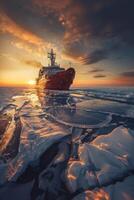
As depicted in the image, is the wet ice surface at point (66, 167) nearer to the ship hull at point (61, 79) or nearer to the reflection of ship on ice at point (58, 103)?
the reflection of ship on ice at point (58, 103)

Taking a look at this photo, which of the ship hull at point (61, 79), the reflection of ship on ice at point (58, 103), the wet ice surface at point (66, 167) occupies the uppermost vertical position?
the ship hull at point (61, 79)

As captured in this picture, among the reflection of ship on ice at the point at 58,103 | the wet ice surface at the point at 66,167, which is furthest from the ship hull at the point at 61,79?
the wet ice surface at the point at 66,167

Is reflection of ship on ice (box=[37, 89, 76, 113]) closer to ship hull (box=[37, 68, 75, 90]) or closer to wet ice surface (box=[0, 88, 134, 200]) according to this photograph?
wet ice surface (box=[0, 88, 134, 200])

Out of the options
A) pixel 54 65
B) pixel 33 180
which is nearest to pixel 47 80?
pixel 54 65

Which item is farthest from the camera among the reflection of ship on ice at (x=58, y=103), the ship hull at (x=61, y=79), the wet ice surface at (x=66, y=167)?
the ship hull at (x=61, y=79)

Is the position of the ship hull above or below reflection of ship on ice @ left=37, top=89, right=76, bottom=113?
above

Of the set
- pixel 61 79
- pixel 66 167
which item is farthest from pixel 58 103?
pixel 61 79

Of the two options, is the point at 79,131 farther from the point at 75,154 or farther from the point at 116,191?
the point at 116,191

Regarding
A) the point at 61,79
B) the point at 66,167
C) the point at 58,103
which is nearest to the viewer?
the point at 66,167

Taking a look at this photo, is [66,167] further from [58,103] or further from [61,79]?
[61,79]

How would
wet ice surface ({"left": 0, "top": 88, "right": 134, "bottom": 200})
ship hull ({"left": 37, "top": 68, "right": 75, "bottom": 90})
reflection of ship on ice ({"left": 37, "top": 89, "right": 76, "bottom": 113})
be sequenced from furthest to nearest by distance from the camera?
ship hull ({"left": 37, "top": 68, "right": 75, "bottom": 90}), reflection of ship on ice ({"left": 37, "top": 89, "right": 76, "bottom": 113}), wet ice surface ({"left": 0, "top": 88, "right": 134, "bottom": 200})

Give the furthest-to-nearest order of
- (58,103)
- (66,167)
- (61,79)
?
(61,79), (58,103), (66,167)

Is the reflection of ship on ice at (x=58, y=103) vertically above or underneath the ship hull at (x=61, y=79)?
underneath

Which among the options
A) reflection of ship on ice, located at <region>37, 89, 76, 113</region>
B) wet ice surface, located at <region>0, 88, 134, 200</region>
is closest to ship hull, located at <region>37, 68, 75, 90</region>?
reflection of ship on ice, located at <region>37, 89, 76, 113</region>
